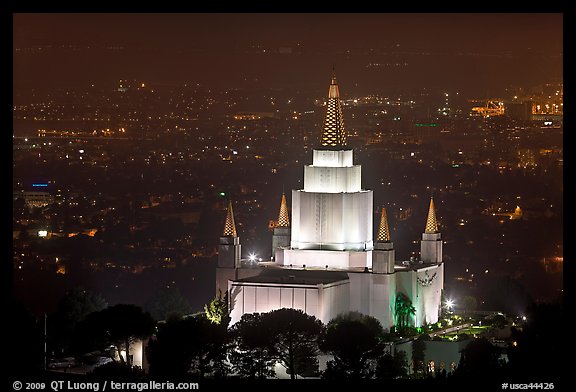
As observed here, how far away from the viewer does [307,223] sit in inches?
2505

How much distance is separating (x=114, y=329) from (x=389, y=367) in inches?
294

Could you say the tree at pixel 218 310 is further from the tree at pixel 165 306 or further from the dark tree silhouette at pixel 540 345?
the dark tree silhouette at pixel 540 345

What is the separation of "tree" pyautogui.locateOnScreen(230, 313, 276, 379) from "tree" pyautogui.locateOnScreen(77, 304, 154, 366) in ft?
8.58

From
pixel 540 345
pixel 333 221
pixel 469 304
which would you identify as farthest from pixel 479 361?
pixel 469 304

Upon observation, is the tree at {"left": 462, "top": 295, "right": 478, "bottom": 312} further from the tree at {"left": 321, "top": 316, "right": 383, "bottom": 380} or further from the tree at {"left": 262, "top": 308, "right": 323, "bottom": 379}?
the tree at {"left": 262, "top": 308, "right": 323, "bottom": 379}

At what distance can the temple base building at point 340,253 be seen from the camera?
6162cm

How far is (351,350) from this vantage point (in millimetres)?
53844

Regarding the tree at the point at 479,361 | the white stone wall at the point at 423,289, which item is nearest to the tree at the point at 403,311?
the white stone wall at the point at 423,289

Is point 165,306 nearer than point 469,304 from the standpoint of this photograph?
Yes

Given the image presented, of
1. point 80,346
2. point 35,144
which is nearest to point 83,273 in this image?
point 35,144

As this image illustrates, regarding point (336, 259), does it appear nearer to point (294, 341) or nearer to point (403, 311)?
point (403, 311)

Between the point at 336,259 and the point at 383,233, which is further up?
the point at 383,233

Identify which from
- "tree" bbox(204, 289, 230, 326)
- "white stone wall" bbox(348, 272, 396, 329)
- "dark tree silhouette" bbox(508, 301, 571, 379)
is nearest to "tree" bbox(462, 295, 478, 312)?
"white stone wall" bbox(348, 272, 396, 329)

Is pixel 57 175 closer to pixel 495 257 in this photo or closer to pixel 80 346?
pixel 495 257
